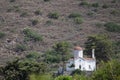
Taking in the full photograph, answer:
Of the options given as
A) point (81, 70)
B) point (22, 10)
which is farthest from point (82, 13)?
point (81, 70)

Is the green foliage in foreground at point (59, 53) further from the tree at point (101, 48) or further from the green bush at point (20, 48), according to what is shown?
the green bush at point (20, 48)

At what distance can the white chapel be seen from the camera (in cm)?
8095

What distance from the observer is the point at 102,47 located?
88.0m

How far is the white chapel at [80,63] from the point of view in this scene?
266ft

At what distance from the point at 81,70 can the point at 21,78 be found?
18.8 meters

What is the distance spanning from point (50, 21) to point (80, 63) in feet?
122

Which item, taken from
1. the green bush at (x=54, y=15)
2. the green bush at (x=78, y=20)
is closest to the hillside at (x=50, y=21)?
the green bush at (x=78, y=20)

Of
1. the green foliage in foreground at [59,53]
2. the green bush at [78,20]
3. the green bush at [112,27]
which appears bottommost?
the green bush at [112,27]

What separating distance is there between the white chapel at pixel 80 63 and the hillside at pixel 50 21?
14.5 m

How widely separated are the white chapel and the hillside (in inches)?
571

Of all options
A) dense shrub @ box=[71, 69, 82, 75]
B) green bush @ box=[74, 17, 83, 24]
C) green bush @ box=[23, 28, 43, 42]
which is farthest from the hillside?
dense shrub @ box=[71, 69, 82, 75]

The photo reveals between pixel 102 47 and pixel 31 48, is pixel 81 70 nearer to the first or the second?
pixel 102 47

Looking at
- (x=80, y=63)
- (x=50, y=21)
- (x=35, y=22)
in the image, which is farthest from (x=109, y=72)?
(x=50, y=21)

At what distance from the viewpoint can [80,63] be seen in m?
81.4
